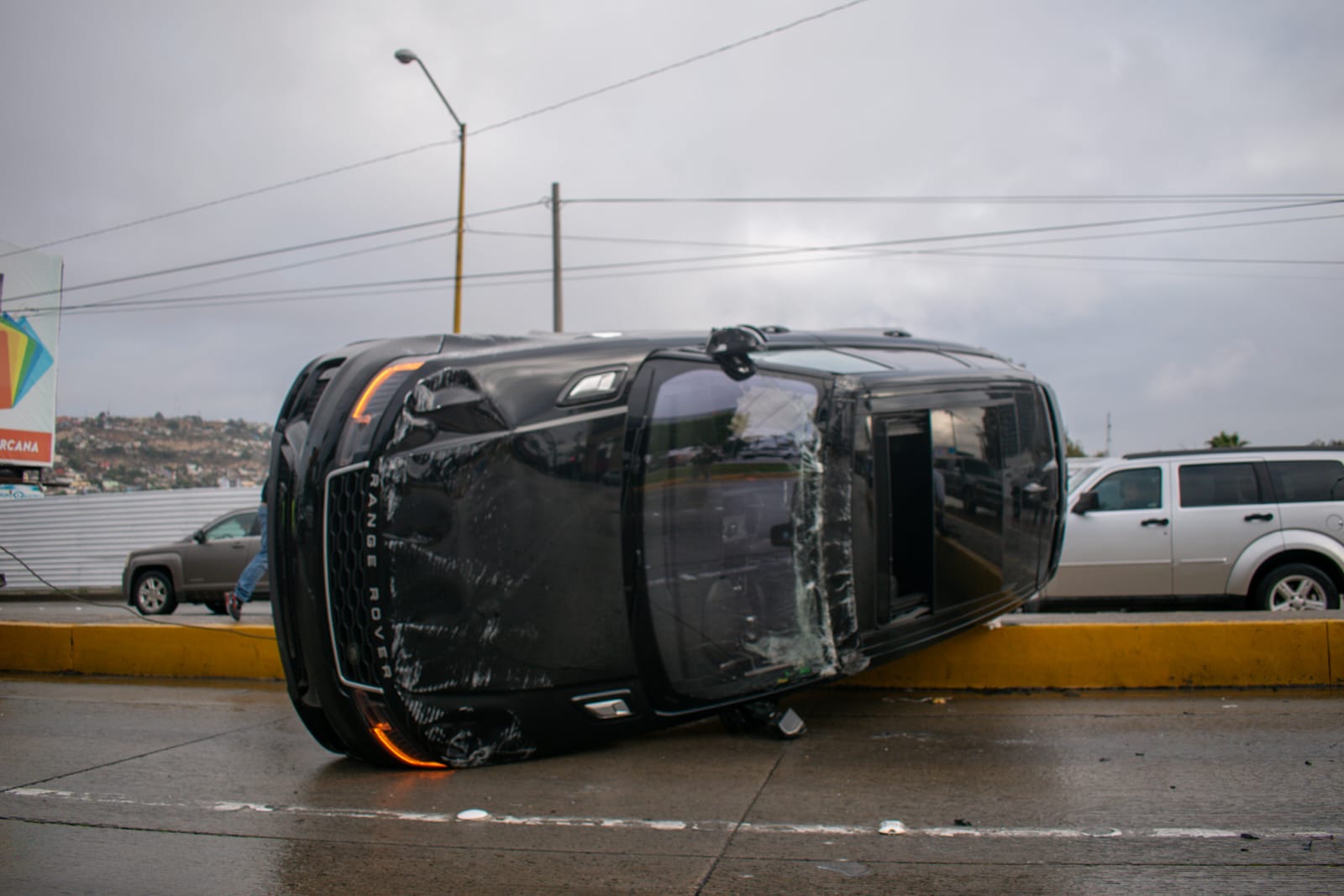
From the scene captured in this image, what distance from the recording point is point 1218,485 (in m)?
9.00

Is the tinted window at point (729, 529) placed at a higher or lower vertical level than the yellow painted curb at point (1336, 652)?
higher

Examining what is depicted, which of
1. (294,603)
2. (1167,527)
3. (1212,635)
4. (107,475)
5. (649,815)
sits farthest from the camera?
(107,475)

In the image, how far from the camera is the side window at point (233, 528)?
14.6 metres

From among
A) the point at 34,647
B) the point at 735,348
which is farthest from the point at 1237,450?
the point at 34,647

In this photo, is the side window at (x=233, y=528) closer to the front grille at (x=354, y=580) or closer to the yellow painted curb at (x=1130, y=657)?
the yellow painted curb at (x=1130, y=657)

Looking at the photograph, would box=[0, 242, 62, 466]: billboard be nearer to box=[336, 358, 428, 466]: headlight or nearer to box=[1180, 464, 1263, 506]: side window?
box=[336, 358, 428, 466]: headlight

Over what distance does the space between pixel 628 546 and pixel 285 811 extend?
5.94 feet

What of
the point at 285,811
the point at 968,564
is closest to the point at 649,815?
the point at 285,811

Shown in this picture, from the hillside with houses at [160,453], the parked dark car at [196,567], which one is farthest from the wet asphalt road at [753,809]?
the hillside with houses at [160,453]

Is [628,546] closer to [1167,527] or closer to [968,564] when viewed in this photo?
[968,564]

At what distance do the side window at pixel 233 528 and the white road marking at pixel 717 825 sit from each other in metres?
10.6

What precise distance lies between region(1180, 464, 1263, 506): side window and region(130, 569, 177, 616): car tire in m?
13.3

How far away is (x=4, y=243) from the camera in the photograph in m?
10.7

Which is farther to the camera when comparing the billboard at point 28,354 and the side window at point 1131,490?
the billboard at point 28,354
